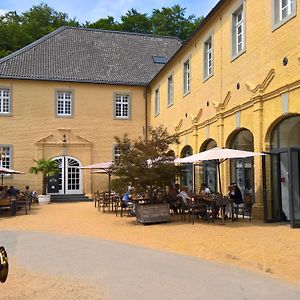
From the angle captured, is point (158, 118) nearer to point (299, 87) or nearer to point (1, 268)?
point (299, 87)

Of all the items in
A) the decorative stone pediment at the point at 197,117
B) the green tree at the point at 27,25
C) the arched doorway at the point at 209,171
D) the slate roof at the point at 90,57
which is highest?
the green tree at the point at 27,25

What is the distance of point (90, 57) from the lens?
103 ft

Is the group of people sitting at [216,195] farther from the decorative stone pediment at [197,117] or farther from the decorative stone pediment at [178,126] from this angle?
the decorative stone pediment at [178,126]

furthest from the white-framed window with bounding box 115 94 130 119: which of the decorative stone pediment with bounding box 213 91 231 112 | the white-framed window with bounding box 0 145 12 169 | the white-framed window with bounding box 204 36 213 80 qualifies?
the decorative stone pediment with bounding box 213 91 231 112

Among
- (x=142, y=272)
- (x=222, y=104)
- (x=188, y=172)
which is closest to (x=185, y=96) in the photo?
(x=188, y=172)

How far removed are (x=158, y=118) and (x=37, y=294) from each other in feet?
74.1

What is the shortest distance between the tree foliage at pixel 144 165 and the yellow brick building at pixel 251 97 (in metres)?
2.67

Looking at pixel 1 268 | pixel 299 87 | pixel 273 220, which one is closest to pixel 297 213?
pixel 273 220

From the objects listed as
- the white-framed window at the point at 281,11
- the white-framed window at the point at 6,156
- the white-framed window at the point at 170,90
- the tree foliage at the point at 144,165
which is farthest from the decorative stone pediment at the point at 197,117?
the white-framed window at the point at 6,156

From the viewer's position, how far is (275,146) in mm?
13742

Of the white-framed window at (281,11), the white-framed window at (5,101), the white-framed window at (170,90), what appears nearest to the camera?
the white-framed window at (281,11)

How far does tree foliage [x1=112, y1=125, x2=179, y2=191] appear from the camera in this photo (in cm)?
1405

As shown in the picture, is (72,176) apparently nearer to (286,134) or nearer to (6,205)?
(6,205)

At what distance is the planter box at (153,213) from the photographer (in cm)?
1387
